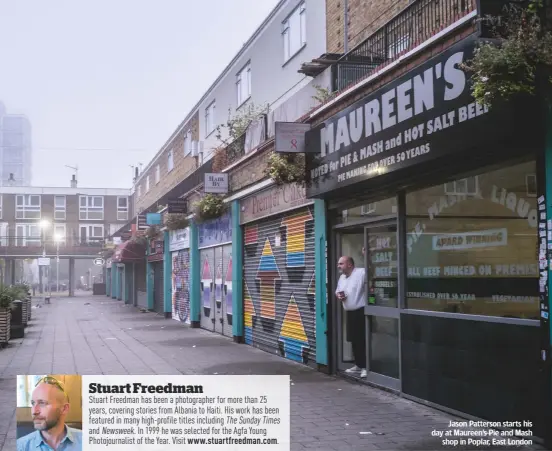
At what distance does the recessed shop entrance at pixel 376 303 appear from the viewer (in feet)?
29.2

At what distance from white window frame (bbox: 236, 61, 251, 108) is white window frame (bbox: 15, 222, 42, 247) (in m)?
48.0

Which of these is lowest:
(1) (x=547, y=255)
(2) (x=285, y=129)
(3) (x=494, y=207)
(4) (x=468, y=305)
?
(4) (x=468, y=305)

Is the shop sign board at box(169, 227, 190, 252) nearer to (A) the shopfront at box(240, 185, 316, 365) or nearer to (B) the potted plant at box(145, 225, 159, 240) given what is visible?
(B) the potted plant at box(145, 225, 159, 240)

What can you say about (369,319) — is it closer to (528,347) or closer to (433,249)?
(433,249)

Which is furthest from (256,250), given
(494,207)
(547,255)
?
(547,255)

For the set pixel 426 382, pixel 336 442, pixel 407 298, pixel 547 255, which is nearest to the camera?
pixel 547 255

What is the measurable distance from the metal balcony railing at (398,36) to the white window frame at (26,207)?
62.4m

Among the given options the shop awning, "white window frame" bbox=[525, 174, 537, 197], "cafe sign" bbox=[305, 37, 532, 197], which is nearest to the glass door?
"cafe sign" bbox=[305, 37, 532, 197]

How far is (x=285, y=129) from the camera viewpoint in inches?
412

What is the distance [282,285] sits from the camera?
42.3 ft

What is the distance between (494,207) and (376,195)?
250 cm

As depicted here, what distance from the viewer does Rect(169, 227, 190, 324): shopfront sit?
22.2m
